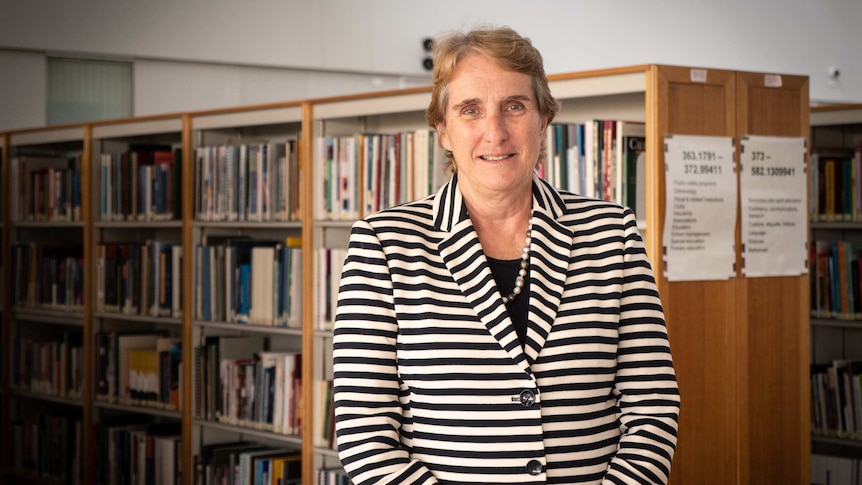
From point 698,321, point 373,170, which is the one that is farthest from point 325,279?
point 698,321

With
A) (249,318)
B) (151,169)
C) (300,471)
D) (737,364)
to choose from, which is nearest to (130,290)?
(151,169)

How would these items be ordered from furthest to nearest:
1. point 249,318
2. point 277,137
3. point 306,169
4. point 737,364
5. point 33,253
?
point 33,253, point 277,137, point 249,318, point 306,169, point 737,364

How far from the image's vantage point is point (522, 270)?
6.11ft

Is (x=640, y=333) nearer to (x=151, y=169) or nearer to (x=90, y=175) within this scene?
(x=151, y=169)

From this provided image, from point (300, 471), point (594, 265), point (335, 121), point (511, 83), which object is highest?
point (335, 121)

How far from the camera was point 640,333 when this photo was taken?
185 centimetres

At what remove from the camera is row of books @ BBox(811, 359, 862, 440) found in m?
5.33

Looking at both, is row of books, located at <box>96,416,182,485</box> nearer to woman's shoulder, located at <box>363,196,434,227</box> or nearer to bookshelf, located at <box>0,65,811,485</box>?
bookshelf, located at <box>0,65,811,485</box>

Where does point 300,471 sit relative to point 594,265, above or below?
below

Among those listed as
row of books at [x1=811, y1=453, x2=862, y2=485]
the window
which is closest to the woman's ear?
row of books at [x1=811, y1=453, x2=862, y2=485]

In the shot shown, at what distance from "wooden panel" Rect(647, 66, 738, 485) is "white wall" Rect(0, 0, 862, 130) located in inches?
157

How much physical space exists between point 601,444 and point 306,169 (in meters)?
3.36

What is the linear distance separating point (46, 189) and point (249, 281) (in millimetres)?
2024

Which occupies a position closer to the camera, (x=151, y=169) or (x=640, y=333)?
(x=640, y=333)
